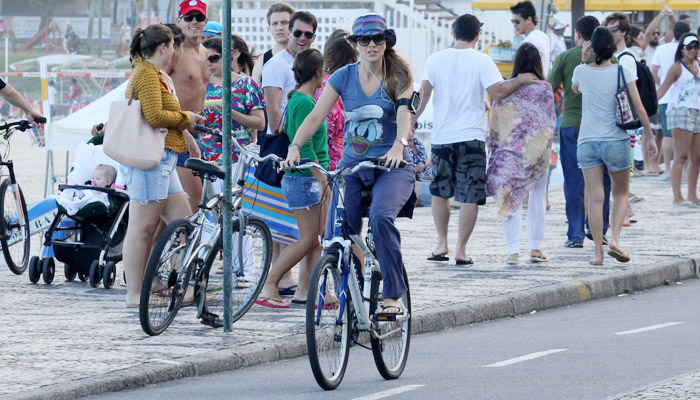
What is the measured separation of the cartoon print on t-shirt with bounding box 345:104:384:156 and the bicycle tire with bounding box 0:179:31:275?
4.16 meters

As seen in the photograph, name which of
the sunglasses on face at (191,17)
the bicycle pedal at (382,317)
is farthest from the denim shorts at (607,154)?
the bicycle pedal at (382,317)

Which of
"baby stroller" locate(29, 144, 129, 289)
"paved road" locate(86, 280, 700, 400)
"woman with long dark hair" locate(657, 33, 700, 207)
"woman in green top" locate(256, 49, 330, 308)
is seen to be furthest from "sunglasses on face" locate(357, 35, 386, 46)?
"woman with long dark hair" locate(657, 33, 700, 207)

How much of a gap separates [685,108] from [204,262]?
912 centimetres

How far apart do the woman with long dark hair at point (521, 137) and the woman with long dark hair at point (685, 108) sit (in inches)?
196

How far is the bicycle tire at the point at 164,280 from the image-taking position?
26.3 feet

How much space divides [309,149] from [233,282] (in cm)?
96

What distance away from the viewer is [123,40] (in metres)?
21.8

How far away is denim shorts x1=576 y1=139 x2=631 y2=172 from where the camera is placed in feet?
37.4

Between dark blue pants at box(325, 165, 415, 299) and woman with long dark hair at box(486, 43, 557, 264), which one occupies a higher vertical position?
woman with long dark hair at box(486, 43, 557, 264)

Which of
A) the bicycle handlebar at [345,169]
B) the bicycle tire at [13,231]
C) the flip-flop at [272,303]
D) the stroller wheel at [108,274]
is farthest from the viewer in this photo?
the bicycle tire at [13,231]

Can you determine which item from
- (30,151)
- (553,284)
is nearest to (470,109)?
(553,284)

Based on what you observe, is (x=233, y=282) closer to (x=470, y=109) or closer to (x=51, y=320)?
(x=51, y=320)

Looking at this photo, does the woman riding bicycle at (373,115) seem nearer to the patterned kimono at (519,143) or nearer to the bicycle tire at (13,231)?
the patterned kimono at (519,143)

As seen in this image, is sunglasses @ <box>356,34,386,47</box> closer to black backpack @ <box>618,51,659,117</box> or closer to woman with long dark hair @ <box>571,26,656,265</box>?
woman with long dark hair @ <box>571,26,656,265</box>
